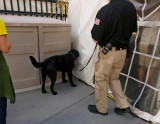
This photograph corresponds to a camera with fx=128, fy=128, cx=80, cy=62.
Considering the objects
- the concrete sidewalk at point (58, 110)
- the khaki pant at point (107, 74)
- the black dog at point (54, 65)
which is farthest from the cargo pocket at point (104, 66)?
the black dog at point (54, 65)

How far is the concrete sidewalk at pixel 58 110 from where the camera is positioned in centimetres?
181

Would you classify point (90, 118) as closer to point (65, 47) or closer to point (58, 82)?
point (58, 82)

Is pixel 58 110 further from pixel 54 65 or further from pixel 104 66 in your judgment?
pixel 104 66

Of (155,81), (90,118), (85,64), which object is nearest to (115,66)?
(155,81)

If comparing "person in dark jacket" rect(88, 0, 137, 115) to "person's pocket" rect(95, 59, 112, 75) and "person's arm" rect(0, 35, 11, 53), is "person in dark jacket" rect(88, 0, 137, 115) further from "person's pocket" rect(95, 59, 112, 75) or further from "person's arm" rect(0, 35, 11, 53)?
"person's arm" rect(0, 35, 11, 53)

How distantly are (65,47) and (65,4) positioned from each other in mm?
1427

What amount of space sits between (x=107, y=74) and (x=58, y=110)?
96 cm

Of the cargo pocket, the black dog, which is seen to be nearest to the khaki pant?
the cargo pocket

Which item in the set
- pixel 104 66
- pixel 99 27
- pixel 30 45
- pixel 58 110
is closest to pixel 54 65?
pixel 30 45

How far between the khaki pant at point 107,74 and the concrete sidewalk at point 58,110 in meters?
0.20

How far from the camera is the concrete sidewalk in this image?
1.81 metres

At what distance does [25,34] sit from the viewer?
215cm

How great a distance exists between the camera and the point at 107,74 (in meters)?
1.69

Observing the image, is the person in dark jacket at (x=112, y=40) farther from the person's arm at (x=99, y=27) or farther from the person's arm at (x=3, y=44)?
the person's arm at (x=3, y=44)
